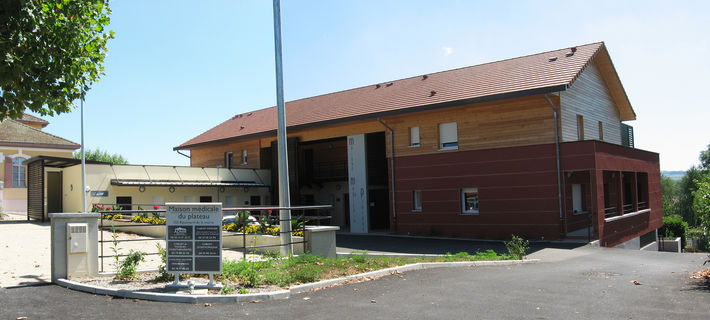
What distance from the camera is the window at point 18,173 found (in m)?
38.9

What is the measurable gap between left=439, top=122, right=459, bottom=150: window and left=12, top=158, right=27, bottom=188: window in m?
32.1

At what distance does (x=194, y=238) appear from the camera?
884cm

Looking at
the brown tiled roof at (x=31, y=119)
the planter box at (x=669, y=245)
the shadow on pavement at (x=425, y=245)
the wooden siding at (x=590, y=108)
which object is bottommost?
the planter box at (x=669, y=245)

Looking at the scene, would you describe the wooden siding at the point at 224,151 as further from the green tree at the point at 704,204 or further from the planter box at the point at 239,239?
the green tree at the point at 704,204

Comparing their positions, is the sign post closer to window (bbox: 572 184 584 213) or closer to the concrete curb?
the concrete curb

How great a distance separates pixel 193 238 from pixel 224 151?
91.0ft

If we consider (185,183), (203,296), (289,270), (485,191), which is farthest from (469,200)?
(203,296)

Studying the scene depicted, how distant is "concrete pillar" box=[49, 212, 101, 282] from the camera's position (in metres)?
Result: 9.62

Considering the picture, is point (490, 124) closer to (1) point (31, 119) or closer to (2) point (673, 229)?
(2) point (673, 229)

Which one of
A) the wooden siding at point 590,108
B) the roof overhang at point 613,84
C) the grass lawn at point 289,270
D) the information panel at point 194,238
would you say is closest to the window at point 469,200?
the wooden siding at point 590,108

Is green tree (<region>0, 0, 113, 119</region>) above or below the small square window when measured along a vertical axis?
above

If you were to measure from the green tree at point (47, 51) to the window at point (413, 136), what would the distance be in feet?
54.1

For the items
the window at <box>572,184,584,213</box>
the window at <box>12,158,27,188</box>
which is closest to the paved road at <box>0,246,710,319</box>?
the window at <box>572,184,584,213</box>

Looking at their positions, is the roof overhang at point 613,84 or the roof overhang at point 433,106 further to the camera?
the roof overhang at point 613,84
